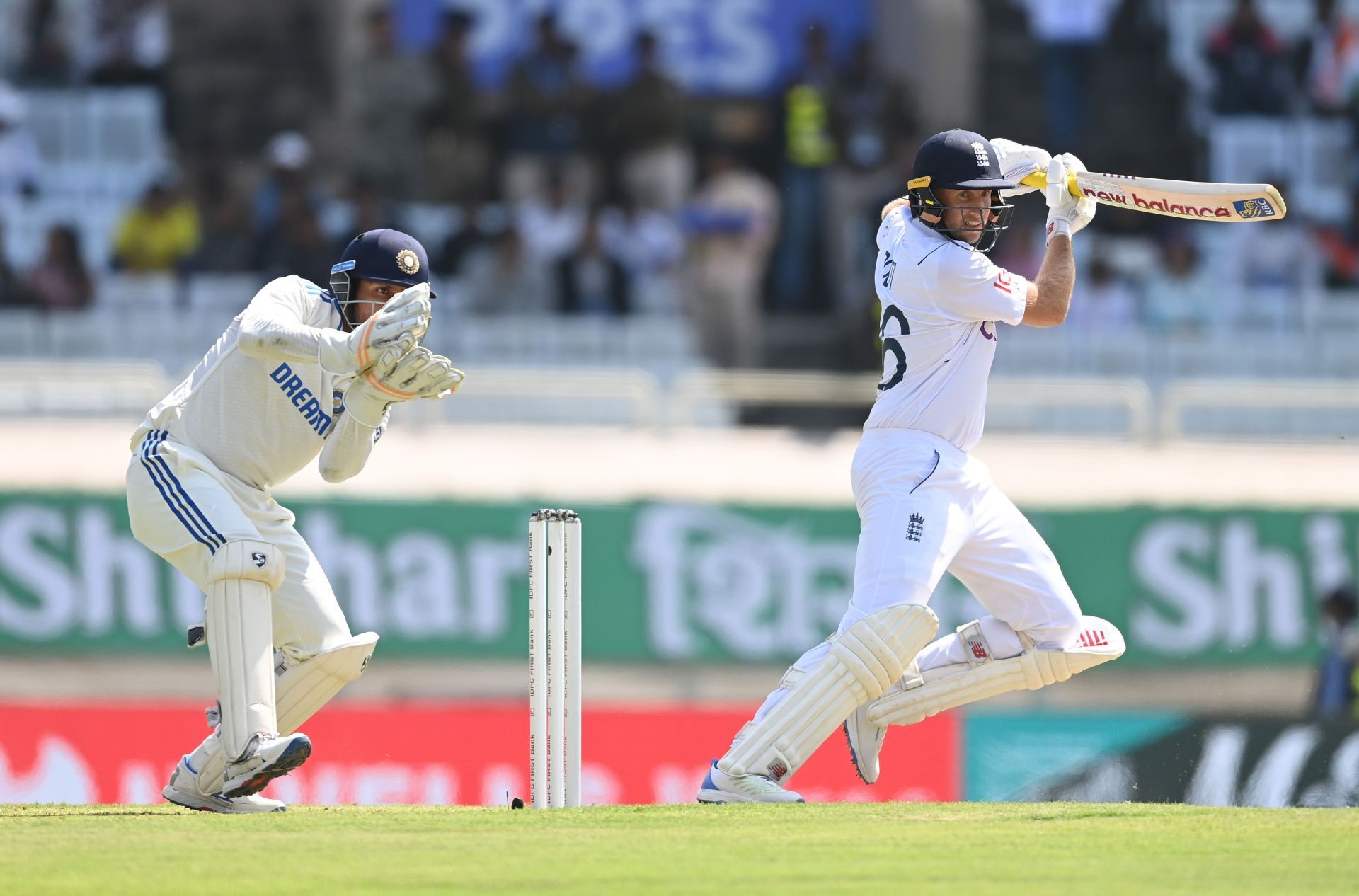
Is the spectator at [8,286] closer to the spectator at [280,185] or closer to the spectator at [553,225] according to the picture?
the spectator at [280,185]

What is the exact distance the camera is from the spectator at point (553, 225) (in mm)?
13914

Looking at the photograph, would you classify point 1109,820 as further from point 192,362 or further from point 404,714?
point 192,362

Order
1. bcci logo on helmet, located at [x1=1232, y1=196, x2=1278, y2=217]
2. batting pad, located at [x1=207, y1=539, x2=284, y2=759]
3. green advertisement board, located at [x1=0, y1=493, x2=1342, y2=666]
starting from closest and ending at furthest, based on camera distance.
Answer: batting pad, located at [x1=207, y1=539, x2=284, y2=759]
bcci logo on helmet, located at [x1=1232, y1=196, x2=1278, y2=217]
green advertisement board, located at [x1=0, y1=493, x2=1342, y2=666]

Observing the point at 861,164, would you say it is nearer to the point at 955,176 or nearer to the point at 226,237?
the point at 226,237

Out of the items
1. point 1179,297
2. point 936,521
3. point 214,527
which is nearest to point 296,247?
point 1179,297

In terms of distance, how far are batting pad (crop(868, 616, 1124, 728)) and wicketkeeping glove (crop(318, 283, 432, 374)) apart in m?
1.87

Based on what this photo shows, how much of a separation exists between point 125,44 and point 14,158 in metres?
1.50

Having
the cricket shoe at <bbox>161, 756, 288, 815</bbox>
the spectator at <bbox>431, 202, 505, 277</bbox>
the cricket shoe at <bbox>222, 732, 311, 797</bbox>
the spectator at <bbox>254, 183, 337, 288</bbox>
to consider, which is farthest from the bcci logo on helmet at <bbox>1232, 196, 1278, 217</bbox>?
the spectator at <bbox>431, 202, 505, 277</bbox>

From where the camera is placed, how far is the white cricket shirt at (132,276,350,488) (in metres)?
6.53

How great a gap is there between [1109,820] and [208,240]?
8.90 meters

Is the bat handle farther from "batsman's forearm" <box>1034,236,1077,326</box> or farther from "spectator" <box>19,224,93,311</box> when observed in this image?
"spectator" <box>19,224,93,311</box>

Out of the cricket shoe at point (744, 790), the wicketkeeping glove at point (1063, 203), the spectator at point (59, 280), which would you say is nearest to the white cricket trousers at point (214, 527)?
the cricket shoe at point (744, 790)

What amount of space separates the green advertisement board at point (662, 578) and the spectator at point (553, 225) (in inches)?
101

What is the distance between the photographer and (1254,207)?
6.98 m
